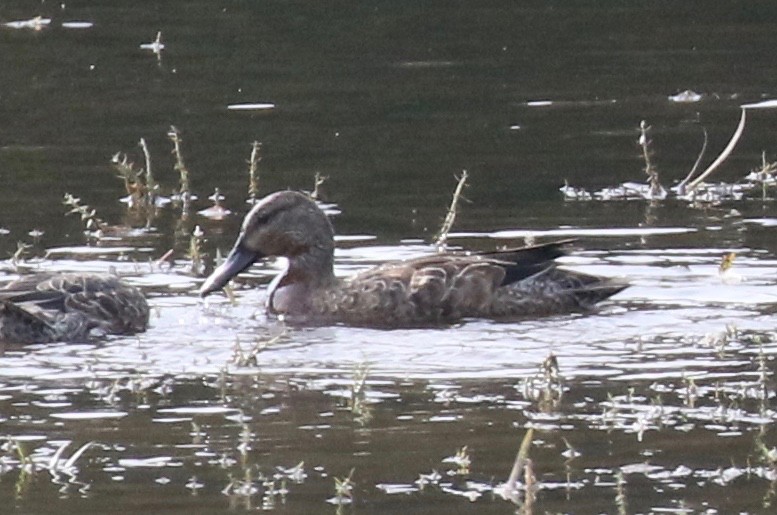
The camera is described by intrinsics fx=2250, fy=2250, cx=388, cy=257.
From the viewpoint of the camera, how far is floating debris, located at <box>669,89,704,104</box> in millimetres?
17375

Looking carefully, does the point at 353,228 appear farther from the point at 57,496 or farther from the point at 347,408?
the point at 57,496

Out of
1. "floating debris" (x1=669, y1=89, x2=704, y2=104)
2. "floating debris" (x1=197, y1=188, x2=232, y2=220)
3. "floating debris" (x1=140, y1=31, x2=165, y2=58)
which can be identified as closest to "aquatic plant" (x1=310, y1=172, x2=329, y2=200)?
"floating debris" (x1=197, y1=188, x2=232, y2=220)

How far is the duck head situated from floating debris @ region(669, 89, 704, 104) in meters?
6.01

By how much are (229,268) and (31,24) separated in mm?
10528

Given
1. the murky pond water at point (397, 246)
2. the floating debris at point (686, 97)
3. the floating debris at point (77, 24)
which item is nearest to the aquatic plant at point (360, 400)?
the murky pond water at point (397, 246)

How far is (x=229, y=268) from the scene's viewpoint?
11.7 meters

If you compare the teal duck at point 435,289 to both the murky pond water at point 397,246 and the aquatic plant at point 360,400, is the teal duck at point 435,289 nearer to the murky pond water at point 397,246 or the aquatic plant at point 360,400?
the murky pond water at point 397,246

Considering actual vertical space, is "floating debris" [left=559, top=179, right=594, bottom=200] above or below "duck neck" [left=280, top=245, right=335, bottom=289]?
above

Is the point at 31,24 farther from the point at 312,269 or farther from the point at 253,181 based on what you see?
the point at 312,269

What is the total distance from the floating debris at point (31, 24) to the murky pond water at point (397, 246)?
0.04m

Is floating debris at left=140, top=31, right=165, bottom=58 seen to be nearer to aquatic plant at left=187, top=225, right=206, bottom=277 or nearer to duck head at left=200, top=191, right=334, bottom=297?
aquatic plant at left=187, top=225, right=206, bottom=277

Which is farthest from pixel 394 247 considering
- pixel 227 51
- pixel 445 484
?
pixel 227 51

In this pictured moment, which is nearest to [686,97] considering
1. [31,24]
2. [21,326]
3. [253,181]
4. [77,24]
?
[253,181]

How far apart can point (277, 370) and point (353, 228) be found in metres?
3.41
